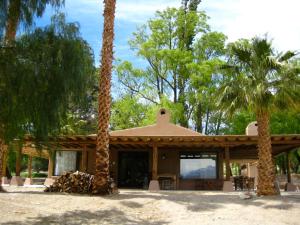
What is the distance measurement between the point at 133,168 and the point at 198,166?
3.82 m

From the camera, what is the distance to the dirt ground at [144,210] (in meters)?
10.6

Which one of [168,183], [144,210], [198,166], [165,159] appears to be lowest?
[144,210]

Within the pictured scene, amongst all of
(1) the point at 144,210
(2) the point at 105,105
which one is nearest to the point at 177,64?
(2) the point at 105,105

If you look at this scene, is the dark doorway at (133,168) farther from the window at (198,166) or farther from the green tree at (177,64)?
the green tree at (177,64)

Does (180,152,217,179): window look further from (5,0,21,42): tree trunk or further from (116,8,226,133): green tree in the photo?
(5,0,21,42): tree trunk

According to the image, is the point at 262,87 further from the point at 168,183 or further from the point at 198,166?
the point at 198,166

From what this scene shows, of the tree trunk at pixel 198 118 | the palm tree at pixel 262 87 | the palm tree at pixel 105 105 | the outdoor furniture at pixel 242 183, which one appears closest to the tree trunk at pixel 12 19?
the palm tree at pixel 105 105

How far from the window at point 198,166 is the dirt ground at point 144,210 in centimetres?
839

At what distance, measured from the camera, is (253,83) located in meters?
14.5

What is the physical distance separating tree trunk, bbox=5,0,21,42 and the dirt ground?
4622 mm

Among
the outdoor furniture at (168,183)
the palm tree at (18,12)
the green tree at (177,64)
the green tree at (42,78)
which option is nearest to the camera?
the green tree at (42,78)

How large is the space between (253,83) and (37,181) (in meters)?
19.8

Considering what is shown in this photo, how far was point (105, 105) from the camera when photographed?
14.8m

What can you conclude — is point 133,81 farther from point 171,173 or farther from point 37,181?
point 171,173
